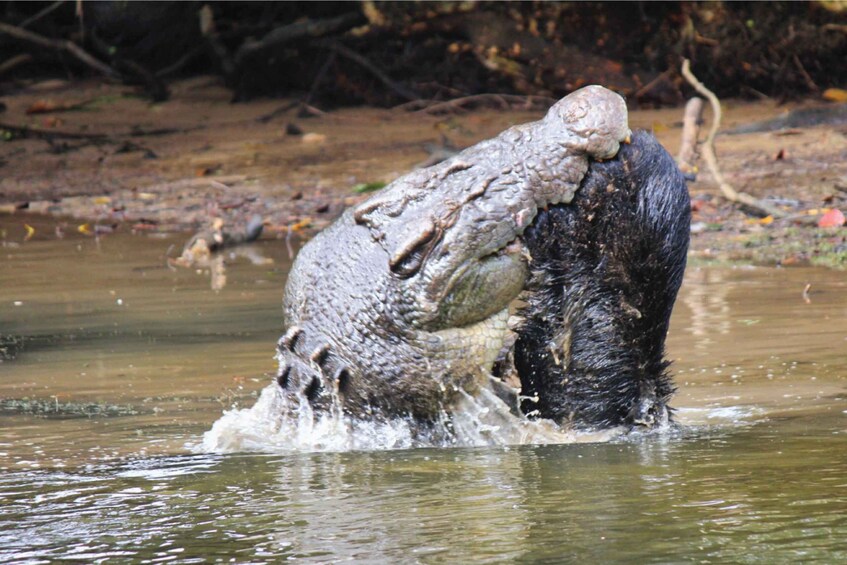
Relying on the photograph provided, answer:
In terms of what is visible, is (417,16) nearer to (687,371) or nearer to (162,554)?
(687,371)

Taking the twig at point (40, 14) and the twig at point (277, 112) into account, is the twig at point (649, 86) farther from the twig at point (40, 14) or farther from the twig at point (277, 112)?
the twig at point (40, 14)

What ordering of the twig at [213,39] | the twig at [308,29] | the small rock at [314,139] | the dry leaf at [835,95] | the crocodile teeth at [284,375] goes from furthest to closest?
1. the twig at [213,39]
2. the twig at [308,29]
3. the small rock at [314,139]
4. the dry leaf at [835,95]
5. the crocodile teeth at [284,375]

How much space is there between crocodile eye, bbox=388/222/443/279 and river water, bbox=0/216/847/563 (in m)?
0.51

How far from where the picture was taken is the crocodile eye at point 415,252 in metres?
3.56

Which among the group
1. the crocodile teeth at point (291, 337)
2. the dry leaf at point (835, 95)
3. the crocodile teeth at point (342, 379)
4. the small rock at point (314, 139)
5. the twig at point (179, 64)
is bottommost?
the crocodile teeth at point (342, 379)

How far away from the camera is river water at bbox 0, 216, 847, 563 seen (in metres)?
2.99

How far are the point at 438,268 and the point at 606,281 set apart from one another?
1.48 feet

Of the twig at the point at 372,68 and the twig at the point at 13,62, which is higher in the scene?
the twig at the point at 13,62

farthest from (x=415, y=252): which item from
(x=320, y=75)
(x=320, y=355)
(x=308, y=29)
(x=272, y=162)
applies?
(x=320, y=75)

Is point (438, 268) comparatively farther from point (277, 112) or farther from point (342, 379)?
point (277, 112)

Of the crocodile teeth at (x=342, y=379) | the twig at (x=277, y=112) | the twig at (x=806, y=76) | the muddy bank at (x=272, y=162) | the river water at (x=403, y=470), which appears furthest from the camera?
the twig at (x=277, y=112)

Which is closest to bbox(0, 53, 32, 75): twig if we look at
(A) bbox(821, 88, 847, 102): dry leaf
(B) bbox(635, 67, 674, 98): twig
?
(B) bbox(635, 67, 674, 98): twig

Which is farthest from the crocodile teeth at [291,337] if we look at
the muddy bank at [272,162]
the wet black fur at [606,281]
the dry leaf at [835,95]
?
the dry leaf at [835,95]

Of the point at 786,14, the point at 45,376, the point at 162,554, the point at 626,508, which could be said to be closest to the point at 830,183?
the point at 786,14
